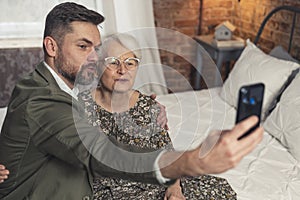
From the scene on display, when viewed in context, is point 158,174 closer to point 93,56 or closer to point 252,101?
point 252,101

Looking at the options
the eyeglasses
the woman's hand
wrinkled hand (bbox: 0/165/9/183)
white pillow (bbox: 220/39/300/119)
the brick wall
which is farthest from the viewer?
the brick wall

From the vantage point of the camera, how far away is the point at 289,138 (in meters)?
1.91

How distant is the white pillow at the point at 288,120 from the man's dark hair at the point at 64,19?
3.64 ft

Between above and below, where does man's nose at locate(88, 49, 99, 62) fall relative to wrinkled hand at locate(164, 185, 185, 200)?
Answer: above

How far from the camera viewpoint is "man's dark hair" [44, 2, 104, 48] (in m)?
1.20

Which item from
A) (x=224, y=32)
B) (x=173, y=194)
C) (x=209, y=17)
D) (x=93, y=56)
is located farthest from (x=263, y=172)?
(x=209, y=17)

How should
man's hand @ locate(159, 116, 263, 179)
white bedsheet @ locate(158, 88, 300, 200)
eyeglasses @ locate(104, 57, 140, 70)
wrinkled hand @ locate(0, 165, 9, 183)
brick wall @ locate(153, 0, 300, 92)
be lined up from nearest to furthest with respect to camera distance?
man's hand @ locate(159, 116, 263, 179)
wrinkled hand @ locate(0, 165, 9, 183)
eyeglasses @ locate(104, 57, 140, 70)
white bedsheet @ locate(158, 88, 300, 200)
brick wall @ locate(153, 0, 300, 92)

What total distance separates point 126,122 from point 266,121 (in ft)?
3.19

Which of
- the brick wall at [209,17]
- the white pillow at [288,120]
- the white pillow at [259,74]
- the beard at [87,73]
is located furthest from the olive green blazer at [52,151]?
the brick wall at [209,17]

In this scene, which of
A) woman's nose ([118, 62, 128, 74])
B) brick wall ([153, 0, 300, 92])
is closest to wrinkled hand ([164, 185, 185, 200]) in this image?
woman's nose ([118, 62, 128, 74])

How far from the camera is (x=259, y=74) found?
90.4 inches

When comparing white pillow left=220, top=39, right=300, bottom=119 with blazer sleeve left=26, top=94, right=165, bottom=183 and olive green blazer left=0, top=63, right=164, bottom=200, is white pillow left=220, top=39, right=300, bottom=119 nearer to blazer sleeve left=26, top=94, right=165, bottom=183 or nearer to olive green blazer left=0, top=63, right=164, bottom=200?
olive green blazer left=0, top=63, right=164, bottom=200

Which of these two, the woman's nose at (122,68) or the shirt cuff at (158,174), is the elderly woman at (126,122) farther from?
the shirt cuff at (158,174)

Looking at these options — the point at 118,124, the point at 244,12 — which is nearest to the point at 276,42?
the point at 244,12
